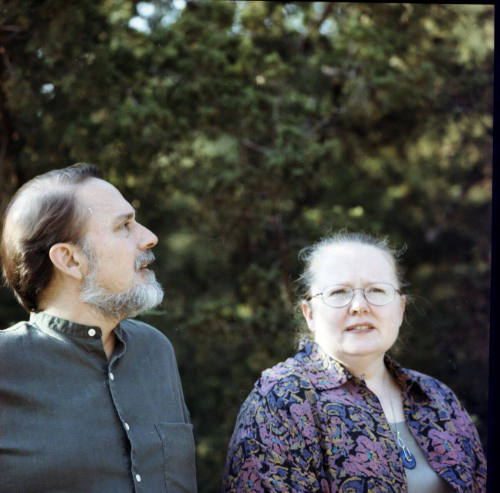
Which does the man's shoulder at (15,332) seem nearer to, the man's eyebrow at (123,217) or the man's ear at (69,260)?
the man's ear at (69,260)

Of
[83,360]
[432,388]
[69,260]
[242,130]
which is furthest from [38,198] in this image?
[242,130]

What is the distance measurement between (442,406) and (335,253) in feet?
2.32

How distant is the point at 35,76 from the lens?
3557mm

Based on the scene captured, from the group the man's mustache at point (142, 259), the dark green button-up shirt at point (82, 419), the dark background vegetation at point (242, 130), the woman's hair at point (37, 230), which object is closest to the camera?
the dark green button-up shirt at point (82, 419)

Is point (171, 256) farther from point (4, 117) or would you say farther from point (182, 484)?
point (182, 484)

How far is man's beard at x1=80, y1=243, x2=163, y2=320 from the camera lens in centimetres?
206

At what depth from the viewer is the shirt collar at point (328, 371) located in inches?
89.7

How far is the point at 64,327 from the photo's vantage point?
200 centimetres

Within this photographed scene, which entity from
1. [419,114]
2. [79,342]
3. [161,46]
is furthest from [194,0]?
[79,342]

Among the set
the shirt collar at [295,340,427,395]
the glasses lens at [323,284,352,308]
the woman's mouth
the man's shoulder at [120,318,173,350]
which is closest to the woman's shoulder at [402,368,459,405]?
the shirt collar at [295,340,427,395]

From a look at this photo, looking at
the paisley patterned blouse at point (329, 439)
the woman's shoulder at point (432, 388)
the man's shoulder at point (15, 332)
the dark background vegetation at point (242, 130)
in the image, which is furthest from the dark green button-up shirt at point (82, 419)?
the dark background vegetation at point (242, 130)

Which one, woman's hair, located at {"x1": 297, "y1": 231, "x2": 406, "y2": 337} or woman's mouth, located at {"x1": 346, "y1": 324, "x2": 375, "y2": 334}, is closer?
woman's mouth, located at {"x1": 346, "y1": 324, "x2": 375, "y2": 334}

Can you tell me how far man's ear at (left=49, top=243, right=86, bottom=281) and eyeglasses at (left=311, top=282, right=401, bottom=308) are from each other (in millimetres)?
883

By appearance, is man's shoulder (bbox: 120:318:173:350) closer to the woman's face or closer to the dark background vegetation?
the woman's face
